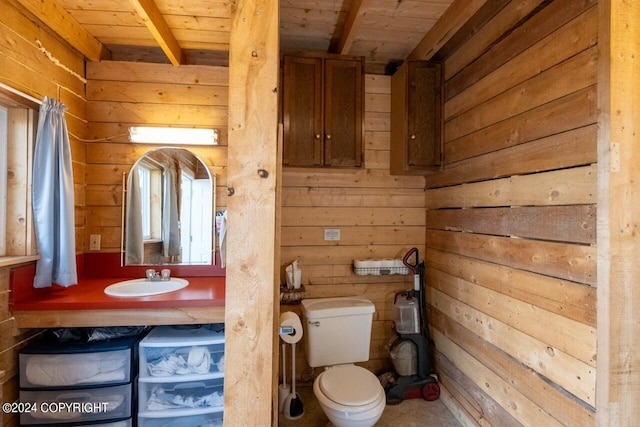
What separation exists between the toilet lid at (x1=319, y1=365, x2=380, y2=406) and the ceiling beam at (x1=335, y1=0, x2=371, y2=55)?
7.25 feet

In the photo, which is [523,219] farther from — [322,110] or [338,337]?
[322,110]

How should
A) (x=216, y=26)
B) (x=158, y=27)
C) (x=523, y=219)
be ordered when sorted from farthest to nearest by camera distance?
(x=216, y=26)
(x=158, y=27)
(x=523, y=219)

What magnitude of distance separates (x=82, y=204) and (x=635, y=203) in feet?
9.86

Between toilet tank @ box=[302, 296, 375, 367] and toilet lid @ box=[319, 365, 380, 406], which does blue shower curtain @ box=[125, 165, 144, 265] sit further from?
toilet lid @ box=[319, 365, 380, 406]

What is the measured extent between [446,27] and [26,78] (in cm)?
246

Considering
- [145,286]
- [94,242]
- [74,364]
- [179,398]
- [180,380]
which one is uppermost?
[94,242]

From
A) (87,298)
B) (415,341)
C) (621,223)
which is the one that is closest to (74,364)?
(87,298)

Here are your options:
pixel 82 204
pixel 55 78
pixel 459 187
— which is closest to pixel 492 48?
pixel 459 187

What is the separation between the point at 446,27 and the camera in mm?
2066

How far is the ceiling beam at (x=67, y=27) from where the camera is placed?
66.9 inches

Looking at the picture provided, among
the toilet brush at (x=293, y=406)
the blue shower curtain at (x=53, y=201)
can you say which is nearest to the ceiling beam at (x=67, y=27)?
the blue shower curtain at (x=53, y=201)

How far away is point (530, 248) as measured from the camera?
5.16 feet

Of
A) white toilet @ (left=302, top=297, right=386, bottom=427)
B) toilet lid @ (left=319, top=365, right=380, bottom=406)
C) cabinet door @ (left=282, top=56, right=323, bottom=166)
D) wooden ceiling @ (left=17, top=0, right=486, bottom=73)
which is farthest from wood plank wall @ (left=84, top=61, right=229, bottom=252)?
toilet lid @ (left=319, top=365, right=380, bottom=406)

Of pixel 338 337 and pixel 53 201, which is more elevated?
pixel 53 201
